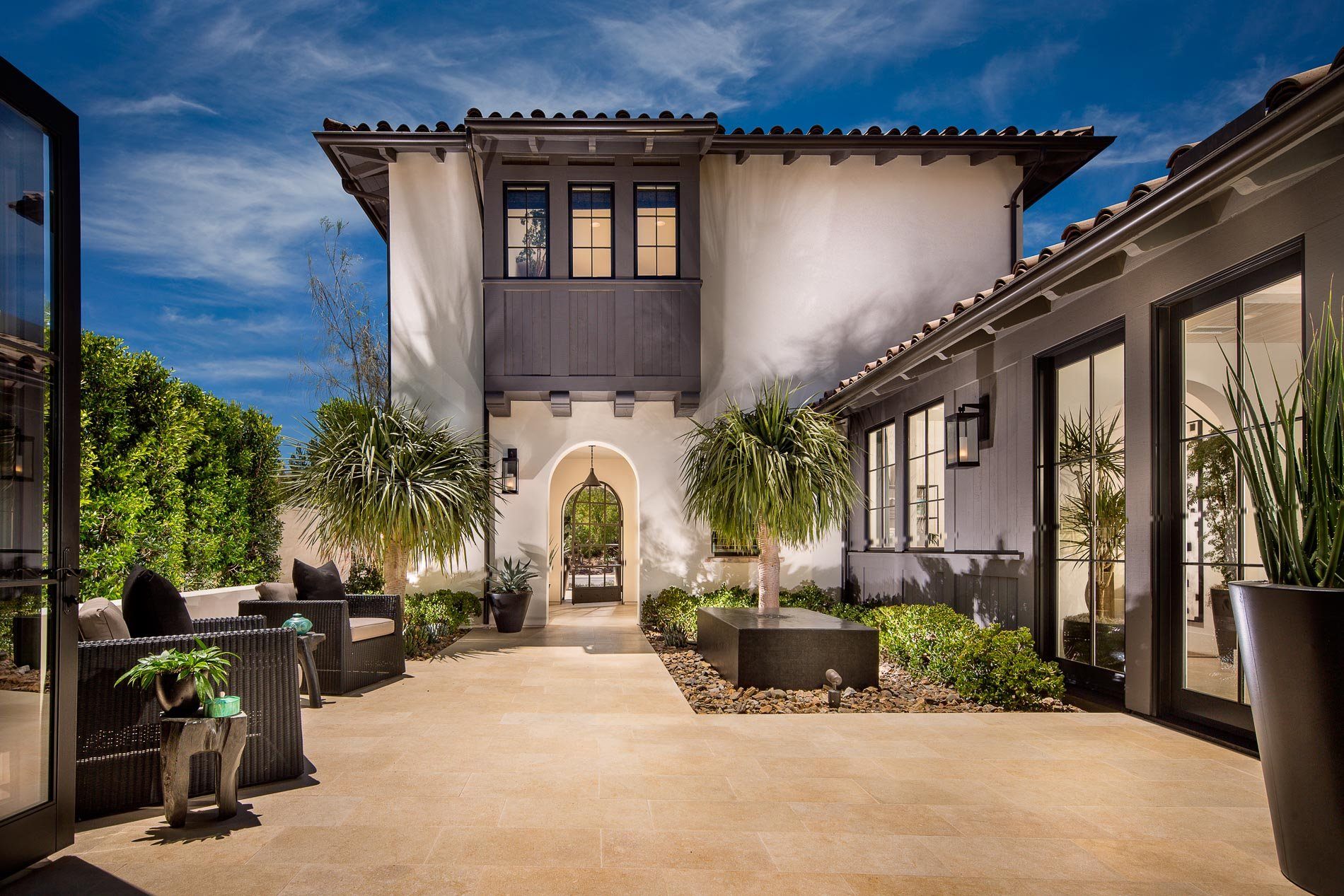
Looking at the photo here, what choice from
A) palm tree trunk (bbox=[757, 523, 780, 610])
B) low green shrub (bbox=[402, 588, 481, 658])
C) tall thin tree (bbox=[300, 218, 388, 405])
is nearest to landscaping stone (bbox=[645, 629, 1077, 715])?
palm tree trunk (bbox=[757, 523, 780, 610])

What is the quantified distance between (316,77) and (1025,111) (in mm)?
53110

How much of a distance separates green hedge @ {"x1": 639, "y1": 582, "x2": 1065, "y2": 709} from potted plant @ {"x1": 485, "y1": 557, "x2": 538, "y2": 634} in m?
1.82

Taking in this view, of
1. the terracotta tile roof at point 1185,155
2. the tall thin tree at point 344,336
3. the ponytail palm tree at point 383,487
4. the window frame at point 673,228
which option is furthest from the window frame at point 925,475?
the tall thin tree at point 344,336

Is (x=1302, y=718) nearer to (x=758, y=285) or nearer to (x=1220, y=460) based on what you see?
(x=1220, y=460)

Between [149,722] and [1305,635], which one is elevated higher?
[1305,635]

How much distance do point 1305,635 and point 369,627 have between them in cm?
565

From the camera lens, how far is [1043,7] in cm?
4331

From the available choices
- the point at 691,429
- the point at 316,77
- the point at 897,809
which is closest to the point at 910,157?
the point at 691,429

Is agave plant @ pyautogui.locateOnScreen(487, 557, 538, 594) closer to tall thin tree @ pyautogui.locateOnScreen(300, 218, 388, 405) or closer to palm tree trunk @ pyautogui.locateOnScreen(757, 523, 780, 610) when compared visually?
palm tree trunk @ pyautogui.locateOnScreen(757, 523, 780, 610)

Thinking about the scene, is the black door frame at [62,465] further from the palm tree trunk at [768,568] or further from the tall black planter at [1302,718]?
the palm tree trunk at [768,568]

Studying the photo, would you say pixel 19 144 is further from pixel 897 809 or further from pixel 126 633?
pixel 897 809

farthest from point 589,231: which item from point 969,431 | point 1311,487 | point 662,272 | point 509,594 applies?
point 1311,487

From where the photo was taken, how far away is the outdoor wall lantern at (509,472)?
10406 mm

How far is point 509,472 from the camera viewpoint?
10.5 metres
